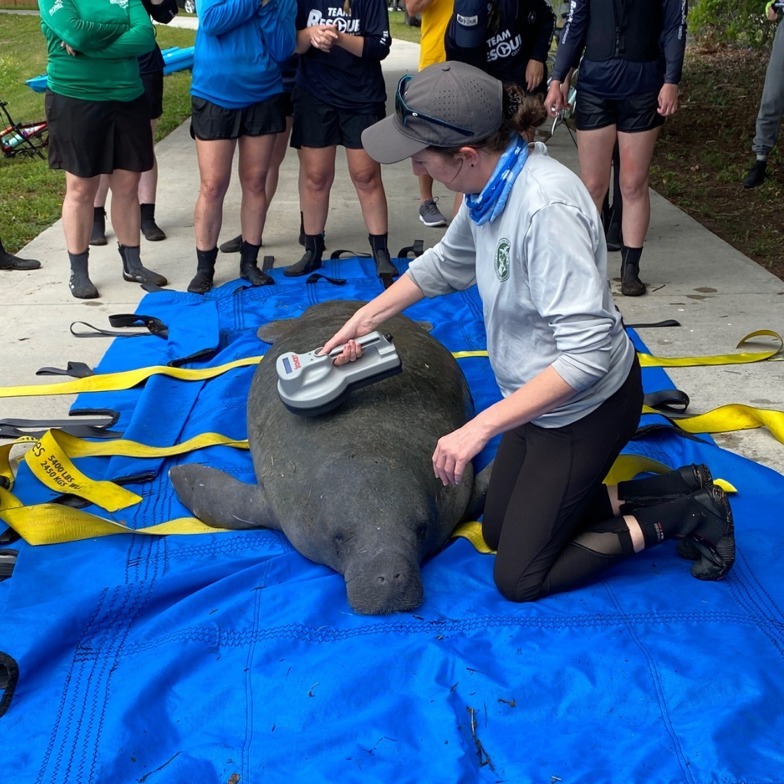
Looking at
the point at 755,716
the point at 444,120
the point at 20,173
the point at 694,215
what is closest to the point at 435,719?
the point at 755,716

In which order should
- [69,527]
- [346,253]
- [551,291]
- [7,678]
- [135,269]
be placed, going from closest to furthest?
[551,291]
[7,678]
[69,527]
[135,269]
[346,253]

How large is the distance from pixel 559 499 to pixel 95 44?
4612mm

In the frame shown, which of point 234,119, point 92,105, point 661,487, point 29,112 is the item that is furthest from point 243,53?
point 29,112

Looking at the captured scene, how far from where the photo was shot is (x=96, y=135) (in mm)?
6223

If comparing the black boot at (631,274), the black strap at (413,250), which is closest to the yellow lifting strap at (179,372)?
the black boot at (631,274)

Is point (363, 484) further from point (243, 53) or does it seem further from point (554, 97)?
point (554, 97)

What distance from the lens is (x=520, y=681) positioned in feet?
9.45

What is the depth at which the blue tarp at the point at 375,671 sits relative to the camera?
2.64 m

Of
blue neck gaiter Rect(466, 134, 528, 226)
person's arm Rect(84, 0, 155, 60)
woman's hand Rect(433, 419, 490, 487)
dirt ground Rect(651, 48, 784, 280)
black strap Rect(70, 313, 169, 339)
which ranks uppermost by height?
blue neck gaiter Rect(466, 134, 528, 226)

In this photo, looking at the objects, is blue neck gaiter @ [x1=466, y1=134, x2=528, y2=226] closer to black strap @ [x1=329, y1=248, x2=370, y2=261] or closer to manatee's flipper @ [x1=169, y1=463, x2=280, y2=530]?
manatee's flipper @ [x1=169, y1=463, x2=280, y2=530]

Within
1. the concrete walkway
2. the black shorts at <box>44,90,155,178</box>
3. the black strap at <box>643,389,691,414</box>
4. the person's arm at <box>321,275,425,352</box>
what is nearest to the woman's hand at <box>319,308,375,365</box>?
the person's arm at <box>321,275,425,352</box>

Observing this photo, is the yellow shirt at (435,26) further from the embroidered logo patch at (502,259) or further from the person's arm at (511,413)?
the person's arm at (511,413)

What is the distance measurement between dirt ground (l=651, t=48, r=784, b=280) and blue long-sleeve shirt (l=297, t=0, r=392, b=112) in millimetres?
3437

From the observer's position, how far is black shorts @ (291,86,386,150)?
6.52m
